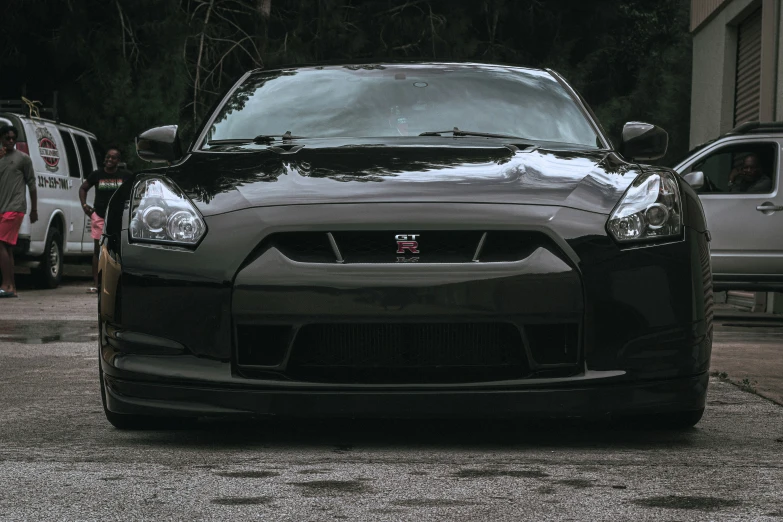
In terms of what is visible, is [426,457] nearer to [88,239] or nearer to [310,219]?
[310,219]

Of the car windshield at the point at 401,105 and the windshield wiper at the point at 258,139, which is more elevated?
the car windshield at the point at 401,105

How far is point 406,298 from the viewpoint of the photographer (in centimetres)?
440

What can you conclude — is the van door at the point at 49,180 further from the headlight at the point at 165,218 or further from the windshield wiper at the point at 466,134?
the headlight at the point at 165,218

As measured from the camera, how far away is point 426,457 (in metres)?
4.43

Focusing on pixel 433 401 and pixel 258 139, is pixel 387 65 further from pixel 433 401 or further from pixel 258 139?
pixel 433 401

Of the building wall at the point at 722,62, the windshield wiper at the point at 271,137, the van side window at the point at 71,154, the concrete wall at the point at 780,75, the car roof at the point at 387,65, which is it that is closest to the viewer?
the windshield wiper at the point at 271,137

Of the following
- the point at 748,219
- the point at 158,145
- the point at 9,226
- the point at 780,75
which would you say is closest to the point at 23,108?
the point at 9,226

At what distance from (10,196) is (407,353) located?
10921 mm

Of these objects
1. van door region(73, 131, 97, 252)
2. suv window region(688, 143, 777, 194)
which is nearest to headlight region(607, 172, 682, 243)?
suv window region(688, 143, 777, 194)

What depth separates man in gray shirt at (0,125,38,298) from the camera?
574 inches

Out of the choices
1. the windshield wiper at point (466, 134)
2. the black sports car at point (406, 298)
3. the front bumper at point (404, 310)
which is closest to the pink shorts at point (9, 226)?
the windshield wiper at point (466, 134)

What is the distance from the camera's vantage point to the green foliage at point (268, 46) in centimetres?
2223

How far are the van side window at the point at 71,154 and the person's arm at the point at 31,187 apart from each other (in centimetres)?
215

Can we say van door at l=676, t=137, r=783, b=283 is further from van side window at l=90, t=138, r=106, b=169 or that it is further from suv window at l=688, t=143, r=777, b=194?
van side window at l=90, t=138, r=106, b=169
